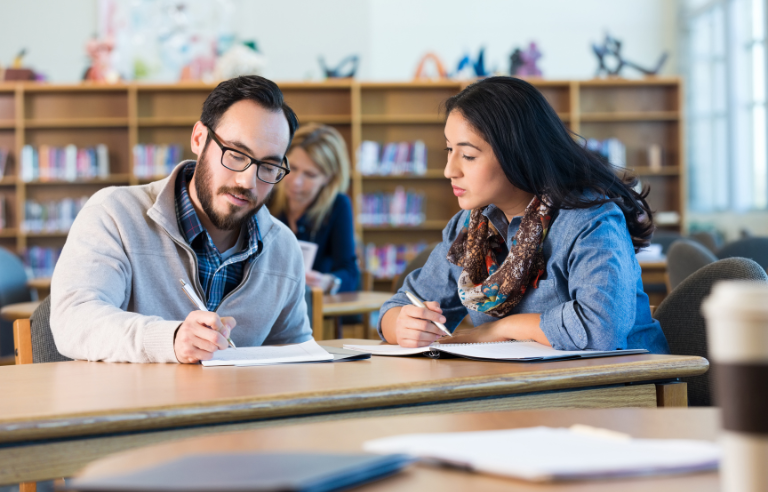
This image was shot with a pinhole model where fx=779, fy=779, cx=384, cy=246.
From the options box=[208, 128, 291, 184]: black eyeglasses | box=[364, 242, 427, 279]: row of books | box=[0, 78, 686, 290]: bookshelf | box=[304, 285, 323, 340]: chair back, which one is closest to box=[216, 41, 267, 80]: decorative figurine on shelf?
box=[0, 78, 686, 290]: bookshelf

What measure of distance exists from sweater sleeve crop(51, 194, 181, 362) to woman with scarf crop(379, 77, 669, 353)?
461 millimetres

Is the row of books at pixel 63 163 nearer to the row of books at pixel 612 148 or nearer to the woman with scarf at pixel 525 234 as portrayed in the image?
the row of books at pixel 612 148

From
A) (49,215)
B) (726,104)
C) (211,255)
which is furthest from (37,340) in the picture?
(726,104)

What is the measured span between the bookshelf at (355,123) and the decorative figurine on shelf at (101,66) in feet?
0.30

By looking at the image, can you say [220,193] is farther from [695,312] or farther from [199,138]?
[695,312]

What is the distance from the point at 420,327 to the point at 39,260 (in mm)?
5445

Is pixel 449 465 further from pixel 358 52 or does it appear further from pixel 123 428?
pixel 358 52

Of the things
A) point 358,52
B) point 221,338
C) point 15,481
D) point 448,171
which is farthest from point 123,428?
point 358,52

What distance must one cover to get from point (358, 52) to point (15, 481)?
6.78 meters

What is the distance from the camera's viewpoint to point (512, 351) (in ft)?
4.32

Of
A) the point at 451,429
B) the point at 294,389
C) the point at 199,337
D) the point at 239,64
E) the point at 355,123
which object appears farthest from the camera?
the point at 355,123

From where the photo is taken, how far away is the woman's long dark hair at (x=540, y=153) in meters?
1.59

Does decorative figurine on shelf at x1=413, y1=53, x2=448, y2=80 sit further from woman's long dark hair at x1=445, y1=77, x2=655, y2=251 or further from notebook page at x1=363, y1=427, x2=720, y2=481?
notebook page at x1=363, y1=427, x2=720, y2=481

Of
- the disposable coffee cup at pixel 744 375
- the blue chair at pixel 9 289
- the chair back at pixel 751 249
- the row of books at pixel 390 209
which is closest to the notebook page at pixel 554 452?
the disposable coffee cup at pixel 744 375
